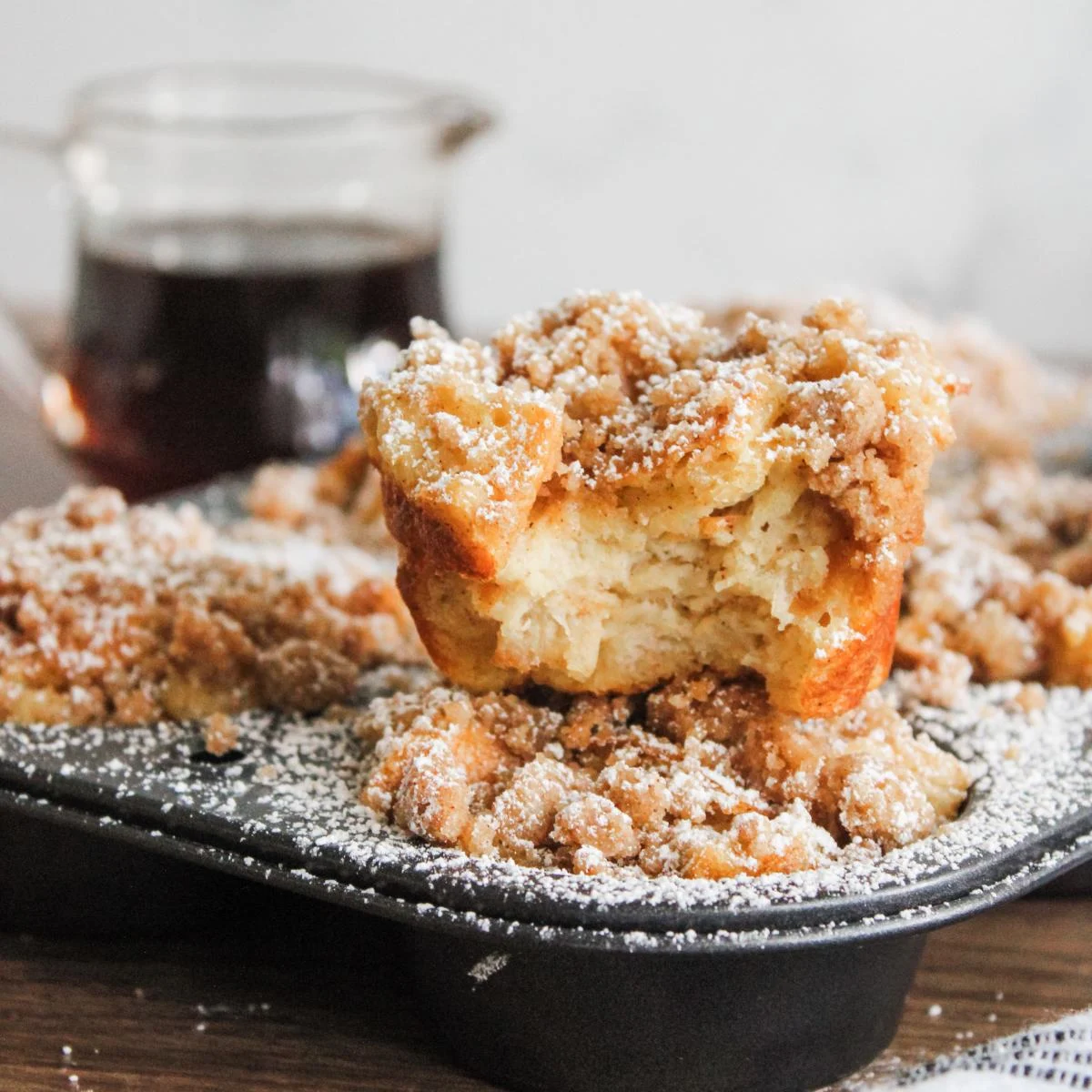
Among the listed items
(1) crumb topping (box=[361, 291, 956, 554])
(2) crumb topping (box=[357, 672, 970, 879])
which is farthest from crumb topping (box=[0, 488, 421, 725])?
Result: (1) crumb topping (box=[361, 291, 956, 554])

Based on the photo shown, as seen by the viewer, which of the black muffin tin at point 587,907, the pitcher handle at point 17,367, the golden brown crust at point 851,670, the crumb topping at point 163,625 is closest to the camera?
the black muffin tin at point 587,907

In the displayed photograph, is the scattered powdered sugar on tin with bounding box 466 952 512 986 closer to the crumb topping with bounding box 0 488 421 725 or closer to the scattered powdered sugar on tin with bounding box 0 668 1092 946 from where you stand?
the scattered powdered sugar on tin with bounding box 0 668 1092 946

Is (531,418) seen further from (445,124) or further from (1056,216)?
(1056,216)

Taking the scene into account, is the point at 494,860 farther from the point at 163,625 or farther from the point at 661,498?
the point at 163,625

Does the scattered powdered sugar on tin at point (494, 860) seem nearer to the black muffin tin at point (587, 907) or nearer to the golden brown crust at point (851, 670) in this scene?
the black muffin tin at point (587, 907)

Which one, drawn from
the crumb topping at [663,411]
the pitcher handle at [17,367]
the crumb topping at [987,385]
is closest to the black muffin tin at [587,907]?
the crumb topping at [663,411]

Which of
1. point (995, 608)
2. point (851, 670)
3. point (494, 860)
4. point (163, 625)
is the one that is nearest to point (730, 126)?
point (995, 608)
